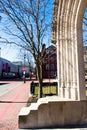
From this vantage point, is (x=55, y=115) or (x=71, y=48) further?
(x=71, y=48)

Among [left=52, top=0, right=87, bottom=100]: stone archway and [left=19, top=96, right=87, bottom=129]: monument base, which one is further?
[left=52, top=0, right=87, bottom=100]: stone archway

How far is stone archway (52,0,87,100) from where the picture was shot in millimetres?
7714

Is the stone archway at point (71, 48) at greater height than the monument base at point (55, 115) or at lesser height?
greater

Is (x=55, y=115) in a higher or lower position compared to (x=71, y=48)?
lower

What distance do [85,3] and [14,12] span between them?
5.88 meters

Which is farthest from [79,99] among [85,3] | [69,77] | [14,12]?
[14,12]

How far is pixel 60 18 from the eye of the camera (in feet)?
31.3

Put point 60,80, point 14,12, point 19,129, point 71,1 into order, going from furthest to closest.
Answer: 1. point 14,12
2. point 60,80
3. point 71,1
4. point 19,129

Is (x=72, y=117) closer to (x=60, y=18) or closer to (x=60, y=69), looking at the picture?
(x=60, y=69)

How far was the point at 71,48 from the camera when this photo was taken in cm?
867

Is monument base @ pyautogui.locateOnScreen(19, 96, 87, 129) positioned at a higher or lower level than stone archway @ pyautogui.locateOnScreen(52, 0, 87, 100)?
lower

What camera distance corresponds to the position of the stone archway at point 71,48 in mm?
7714

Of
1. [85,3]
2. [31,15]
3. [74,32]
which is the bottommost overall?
[74,32]

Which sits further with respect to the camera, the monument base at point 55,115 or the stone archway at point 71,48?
the stone archway at point 71,48
